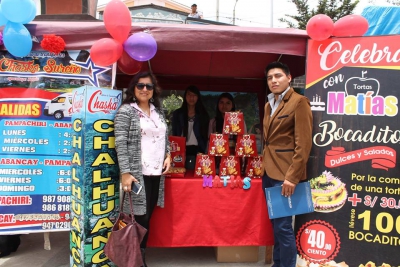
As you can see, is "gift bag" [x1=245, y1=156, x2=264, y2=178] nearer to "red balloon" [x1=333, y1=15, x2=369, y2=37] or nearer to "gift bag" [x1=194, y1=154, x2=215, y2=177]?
"gift bag" [x1=194, y1=154, x2=215, y2=177]

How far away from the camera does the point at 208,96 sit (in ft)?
16.6

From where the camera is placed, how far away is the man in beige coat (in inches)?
94.7

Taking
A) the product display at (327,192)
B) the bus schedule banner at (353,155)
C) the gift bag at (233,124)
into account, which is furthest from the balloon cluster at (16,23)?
the product display at (327,192)

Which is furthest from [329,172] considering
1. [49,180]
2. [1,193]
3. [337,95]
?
[1,193]

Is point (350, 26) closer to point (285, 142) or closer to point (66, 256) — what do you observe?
point (285, 142)

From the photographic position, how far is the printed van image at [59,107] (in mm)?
3088

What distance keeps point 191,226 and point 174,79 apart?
255cm

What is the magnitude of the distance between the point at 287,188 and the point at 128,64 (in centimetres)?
182

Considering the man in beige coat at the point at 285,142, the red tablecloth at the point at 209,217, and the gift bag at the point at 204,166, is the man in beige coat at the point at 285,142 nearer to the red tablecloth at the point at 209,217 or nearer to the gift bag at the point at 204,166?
the red tablecloth at the point at 209,217

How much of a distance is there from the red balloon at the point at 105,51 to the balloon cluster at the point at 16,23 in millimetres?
644

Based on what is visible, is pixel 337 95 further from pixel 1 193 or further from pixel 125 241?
pixel 1 193

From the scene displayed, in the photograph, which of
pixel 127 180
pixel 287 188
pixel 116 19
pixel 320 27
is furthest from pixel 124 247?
pixel 320 27

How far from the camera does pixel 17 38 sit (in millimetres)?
2723

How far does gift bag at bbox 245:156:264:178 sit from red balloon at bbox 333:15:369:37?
1.38 m
